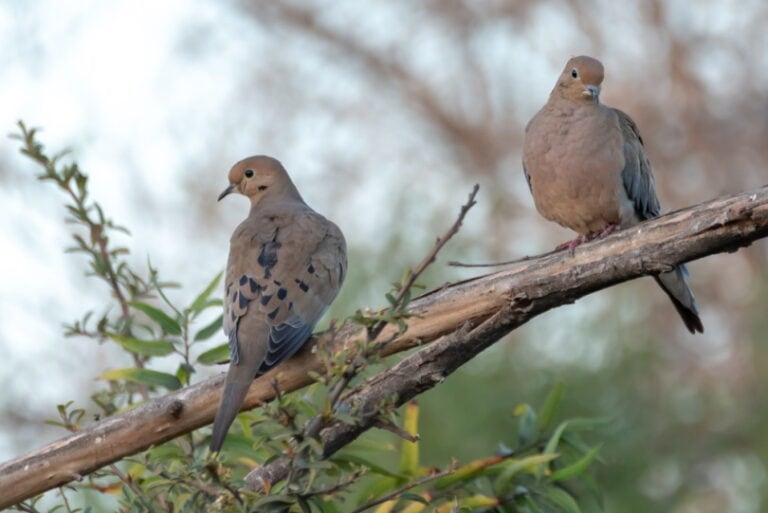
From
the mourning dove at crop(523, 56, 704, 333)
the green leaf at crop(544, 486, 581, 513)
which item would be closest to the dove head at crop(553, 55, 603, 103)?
the mourning dove at crop(523, 56, 704, 333)

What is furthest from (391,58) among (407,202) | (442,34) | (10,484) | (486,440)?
(10,484)

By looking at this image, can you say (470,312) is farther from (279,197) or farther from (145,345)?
(279,197)

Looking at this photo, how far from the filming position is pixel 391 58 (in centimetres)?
1209

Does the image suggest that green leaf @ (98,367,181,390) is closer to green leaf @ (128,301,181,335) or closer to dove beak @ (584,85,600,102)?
green leaf @ (128,301,181,335)

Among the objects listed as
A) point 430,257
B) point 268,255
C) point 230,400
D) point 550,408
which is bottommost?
point 430,257

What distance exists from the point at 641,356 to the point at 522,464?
3412 mm

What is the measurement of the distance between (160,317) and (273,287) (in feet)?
1.13

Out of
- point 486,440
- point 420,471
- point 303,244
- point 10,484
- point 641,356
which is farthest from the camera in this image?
point 641,356

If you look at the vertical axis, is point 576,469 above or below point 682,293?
below

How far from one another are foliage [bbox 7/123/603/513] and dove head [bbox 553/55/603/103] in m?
1.07

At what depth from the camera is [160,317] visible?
3221 mm

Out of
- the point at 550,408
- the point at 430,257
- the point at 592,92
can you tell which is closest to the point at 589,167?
the point at 592,92

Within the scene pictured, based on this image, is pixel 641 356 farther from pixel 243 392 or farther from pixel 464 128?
pixel 464 128

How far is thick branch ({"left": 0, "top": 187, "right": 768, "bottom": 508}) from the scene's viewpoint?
2666mm
